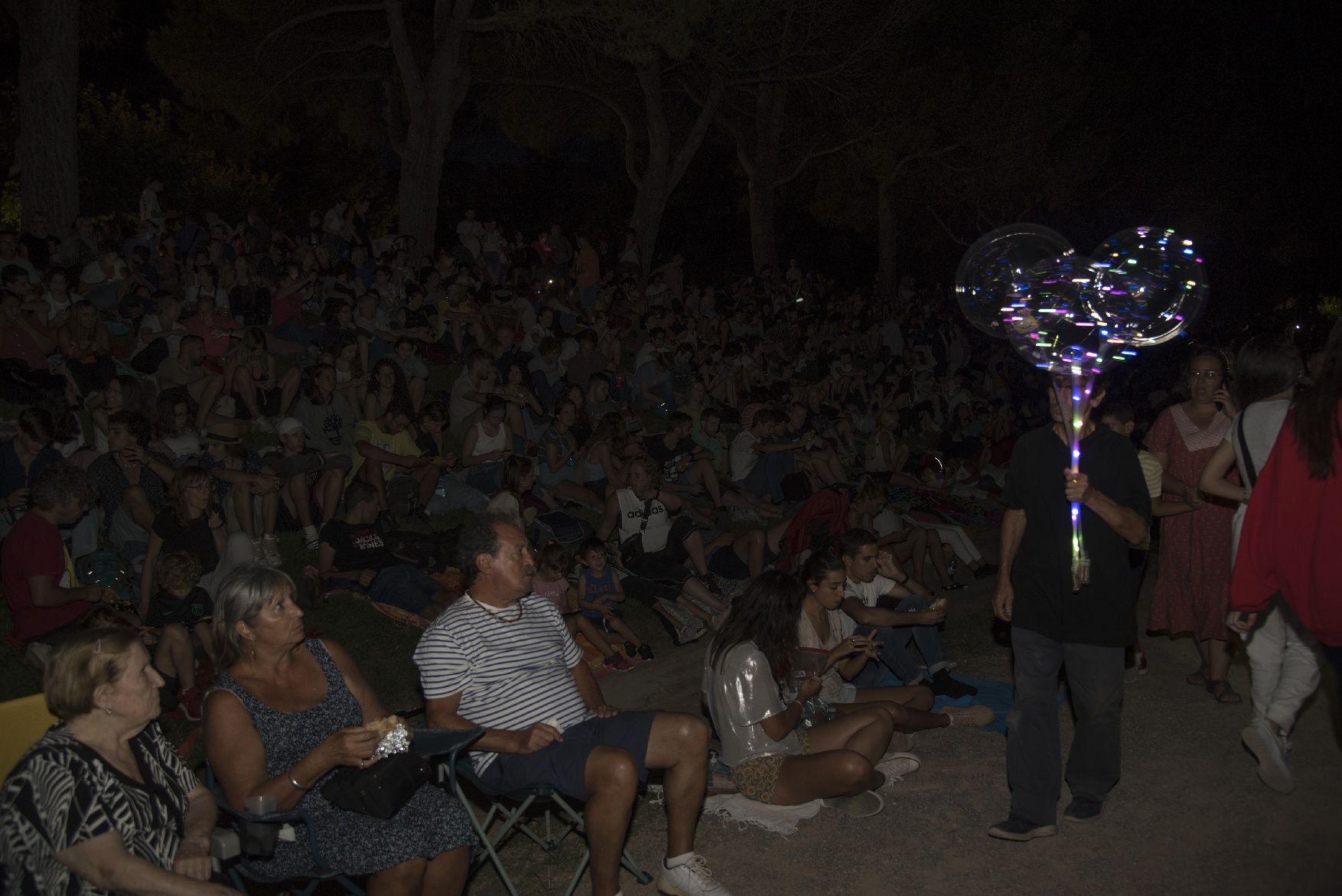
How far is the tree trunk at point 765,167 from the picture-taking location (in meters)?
22.7

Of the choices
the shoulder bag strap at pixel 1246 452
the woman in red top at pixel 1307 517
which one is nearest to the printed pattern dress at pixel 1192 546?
the shoulder bag strap at pixel 1246 452

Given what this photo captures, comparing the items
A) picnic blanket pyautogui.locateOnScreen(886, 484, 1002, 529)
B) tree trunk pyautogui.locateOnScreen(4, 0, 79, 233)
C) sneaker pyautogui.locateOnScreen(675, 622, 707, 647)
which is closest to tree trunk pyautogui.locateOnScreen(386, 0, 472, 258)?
tree trunk pyautogui.locateOnScreen(4, 0, 79, 233)

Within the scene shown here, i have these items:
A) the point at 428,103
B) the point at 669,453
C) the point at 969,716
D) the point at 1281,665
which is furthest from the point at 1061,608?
the point at 428,103

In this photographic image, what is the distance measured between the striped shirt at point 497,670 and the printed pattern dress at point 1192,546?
137 inches

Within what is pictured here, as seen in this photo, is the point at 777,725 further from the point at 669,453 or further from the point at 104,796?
the point at 669,453

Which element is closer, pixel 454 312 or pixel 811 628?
pixel 811 628

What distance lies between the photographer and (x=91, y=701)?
2953 millimetres

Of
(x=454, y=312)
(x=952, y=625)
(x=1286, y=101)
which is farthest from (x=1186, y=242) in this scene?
(x=1286, y=101)

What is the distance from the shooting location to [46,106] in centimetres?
1178

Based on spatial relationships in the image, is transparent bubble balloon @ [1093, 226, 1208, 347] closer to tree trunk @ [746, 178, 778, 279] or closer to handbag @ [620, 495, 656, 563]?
handbag @ [620, 495, 656, 563]

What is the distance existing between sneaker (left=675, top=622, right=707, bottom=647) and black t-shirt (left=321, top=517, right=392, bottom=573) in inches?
73.8

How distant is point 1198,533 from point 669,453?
4.75m

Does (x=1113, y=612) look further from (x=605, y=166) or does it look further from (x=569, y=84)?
(x=605, y=166)

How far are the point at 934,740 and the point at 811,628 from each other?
87cm
